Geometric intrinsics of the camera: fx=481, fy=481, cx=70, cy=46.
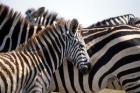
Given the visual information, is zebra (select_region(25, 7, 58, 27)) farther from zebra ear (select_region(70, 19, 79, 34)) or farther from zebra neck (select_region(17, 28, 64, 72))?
zebra neck (select_region(17, 28, 64, 72))

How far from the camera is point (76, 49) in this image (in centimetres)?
808

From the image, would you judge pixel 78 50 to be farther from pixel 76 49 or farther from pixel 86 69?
pixel 86 69

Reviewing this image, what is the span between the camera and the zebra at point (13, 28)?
824 centimetres

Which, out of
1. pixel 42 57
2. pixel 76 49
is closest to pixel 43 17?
pixel 76 49

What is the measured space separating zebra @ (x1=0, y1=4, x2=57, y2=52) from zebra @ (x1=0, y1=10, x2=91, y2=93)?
28.7 inches

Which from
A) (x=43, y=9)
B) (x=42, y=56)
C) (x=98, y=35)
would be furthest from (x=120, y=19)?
(x=42, y=56)

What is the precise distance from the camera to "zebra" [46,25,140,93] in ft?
26.3

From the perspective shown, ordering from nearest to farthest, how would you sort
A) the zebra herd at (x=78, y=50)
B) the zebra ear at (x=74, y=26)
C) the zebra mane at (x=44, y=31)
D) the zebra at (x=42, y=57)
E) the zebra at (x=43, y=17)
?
the zebra at (x=42, y=57) → the zebra mane at (x=44, y=31) → the zebra herd at (x=78, y=50) → the zebra ear at (x=74, y=26) → the zebra at (x=43, y=17)

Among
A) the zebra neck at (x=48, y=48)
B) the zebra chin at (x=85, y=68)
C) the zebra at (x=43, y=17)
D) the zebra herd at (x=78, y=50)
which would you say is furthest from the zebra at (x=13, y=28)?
the zebra at (x=43, y=17)

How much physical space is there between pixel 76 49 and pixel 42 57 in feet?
3.08

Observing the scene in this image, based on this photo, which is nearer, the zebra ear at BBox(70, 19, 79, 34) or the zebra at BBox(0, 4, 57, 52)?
the zebra ear at BBox(70, 19, 79, 34)

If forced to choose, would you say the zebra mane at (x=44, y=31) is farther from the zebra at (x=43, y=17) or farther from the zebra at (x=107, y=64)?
the zebra at (x=43, y=17)

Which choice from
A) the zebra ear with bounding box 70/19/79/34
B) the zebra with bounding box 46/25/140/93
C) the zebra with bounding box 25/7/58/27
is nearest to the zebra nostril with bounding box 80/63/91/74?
the zebra with bounding box 46/25/140/93

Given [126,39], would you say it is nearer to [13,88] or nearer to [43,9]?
[13,88]
